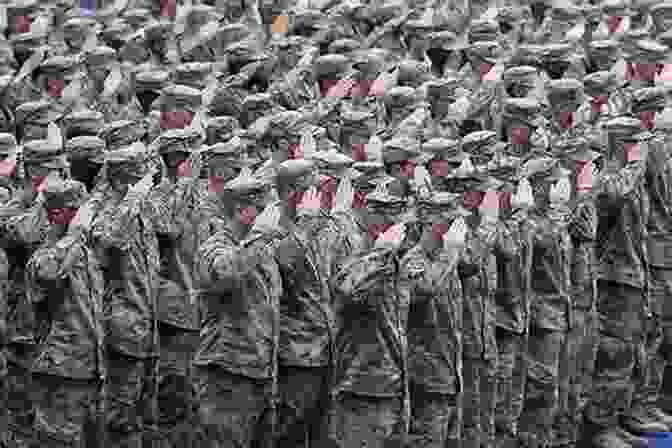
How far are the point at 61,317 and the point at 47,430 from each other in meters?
Answer: 0.66

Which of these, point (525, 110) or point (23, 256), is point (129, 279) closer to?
point (23, 256)

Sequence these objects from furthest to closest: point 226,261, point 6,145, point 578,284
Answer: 1. point 578,284
2. point 6,145
3. point 226,261

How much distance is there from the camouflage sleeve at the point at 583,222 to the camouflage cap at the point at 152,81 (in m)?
3.09

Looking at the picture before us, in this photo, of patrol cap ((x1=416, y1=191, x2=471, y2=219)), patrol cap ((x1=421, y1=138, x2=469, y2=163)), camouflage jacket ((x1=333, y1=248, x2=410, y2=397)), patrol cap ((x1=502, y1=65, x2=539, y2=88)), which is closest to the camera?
camouflage jacket ((x1=333, y1=248, x2=410, y2=397))

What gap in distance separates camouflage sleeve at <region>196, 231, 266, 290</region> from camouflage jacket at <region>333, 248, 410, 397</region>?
0.46 meters

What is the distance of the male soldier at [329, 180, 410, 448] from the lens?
1085 centimetres

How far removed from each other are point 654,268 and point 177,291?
3.72 m

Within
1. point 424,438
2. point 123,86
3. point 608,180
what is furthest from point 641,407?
point 123,86

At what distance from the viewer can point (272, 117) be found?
1270 cm

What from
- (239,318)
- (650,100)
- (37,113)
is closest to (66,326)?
(239,318)

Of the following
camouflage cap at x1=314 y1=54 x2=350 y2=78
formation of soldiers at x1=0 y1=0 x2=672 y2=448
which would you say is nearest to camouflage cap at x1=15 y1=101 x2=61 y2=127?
formation of soldiers at x1=0 y1=0 x2=672 y2=448

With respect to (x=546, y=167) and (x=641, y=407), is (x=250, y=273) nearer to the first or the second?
(x=546, y=167)

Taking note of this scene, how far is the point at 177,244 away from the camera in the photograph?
12016 millimetres

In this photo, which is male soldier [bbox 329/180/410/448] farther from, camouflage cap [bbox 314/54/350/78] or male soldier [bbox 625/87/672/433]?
camouflage cap [bbox 314/54/350/78]
